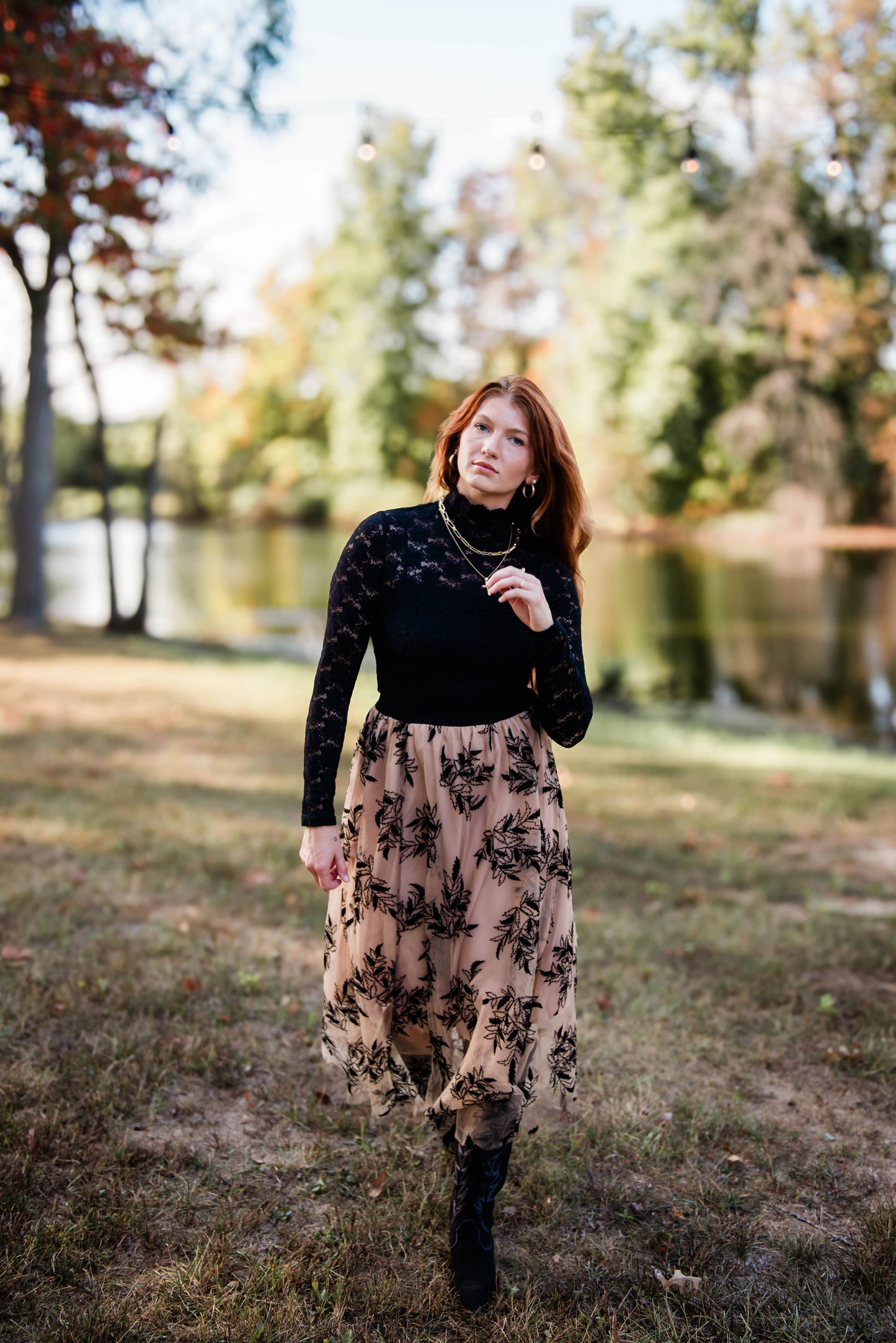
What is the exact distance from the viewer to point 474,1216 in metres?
2.36

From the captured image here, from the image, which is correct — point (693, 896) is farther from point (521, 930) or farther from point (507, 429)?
point (507, 429)

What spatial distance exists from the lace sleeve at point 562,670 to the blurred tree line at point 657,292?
12.9m

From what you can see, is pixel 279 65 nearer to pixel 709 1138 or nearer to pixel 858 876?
pixel 858 876

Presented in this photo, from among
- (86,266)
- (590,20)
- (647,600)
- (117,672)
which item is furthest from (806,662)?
(590,20)

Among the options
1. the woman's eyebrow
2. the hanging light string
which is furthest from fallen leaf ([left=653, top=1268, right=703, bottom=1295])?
the hanging light string

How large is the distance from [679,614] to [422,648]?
18334 mm

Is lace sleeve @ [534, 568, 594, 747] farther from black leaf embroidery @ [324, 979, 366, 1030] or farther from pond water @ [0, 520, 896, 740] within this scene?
pond water @ [0, 520, 896, 740]

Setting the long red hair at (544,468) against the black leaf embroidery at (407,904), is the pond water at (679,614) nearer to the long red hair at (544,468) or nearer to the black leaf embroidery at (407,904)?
the long red hair at (544,468)

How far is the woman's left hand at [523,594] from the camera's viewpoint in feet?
7.06

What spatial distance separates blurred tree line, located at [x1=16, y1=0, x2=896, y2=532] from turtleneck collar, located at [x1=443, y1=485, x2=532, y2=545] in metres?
12.8

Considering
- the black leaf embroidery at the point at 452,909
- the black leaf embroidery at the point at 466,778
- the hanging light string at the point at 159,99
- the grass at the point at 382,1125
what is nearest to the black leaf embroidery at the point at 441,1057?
the black leaf embroidery at the point at 452,909

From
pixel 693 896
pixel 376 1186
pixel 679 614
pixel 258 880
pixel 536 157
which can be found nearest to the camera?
pixel 376 1186

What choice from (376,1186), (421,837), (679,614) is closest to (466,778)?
(421,837)

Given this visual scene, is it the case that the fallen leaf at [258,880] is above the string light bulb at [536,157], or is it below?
below
